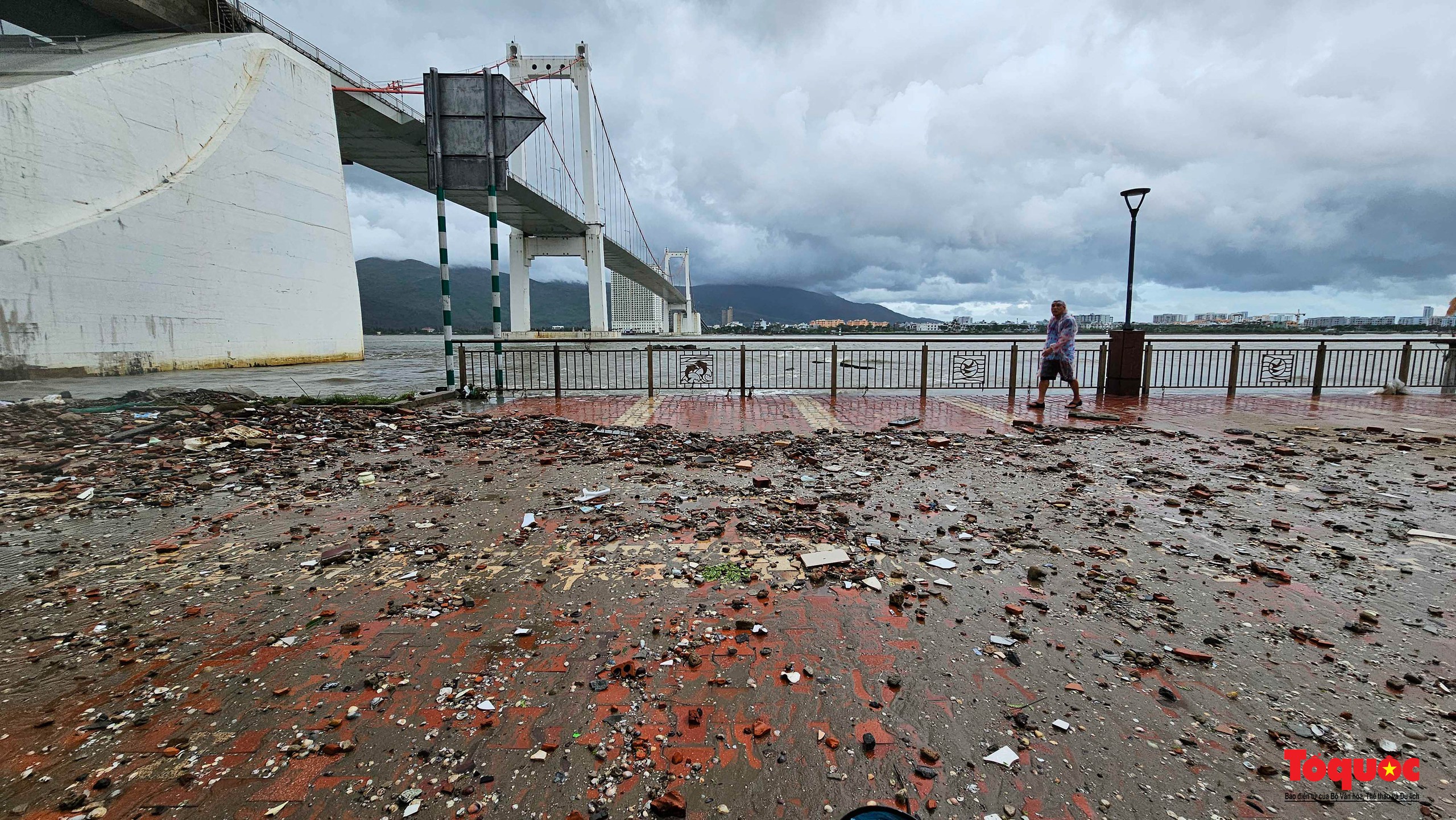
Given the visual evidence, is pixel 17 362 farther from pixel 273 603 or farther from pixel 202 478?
pixel 273 603

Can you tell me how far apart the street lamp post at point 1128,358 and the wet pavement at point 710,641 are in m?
6.34

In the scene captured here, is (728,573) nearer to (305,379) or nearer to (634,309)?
(305,379)

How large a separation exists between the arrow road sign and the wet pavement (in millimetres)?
6513

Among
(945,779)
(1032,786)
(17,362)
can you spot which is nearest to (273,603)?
(945,779)

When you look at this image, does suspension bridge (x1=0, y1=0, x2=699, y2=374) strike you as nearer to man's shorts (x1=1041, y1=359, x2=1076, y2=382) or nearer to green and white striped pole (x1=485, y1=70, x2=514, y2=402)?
green and white striped pole (x1=485, y1=70, x2=514, y2=402)

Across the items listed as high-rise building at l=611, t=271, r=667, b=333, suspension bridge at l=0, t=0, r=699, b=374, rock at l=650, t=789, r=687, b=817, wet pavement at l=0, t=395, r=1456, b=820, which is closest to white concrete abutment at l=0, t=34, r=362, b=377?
suspension bridge at l=0, t=0, r=699, b=374

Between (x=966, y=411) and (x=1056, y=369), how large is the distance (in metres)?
2.28

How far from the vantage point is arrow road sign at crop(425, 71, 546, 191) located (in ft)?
32.6

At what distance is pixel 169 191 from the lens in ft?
50.1

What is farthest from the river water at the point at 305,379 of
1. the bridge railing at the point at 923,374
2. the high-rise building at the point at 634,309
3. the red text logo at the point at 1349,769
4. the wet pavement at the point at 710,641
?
the high-rise building at the point at 634,309

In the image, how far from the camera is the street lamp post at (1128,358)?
38.0ft

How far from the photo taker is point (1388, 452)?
6.43 metres

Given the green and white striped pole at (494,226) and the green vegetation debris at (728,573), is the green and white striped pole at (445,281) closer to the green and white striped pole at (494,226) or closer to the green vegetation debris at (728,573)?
the green and white striped pole at (494,226)

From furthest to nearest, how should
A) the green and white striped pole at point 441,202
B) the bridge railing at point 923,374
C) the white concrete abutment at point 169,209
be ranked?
the white concrete abutment at point 169,209, the bridge railing at point 923,374, the green and white striped pole at point 441,202
